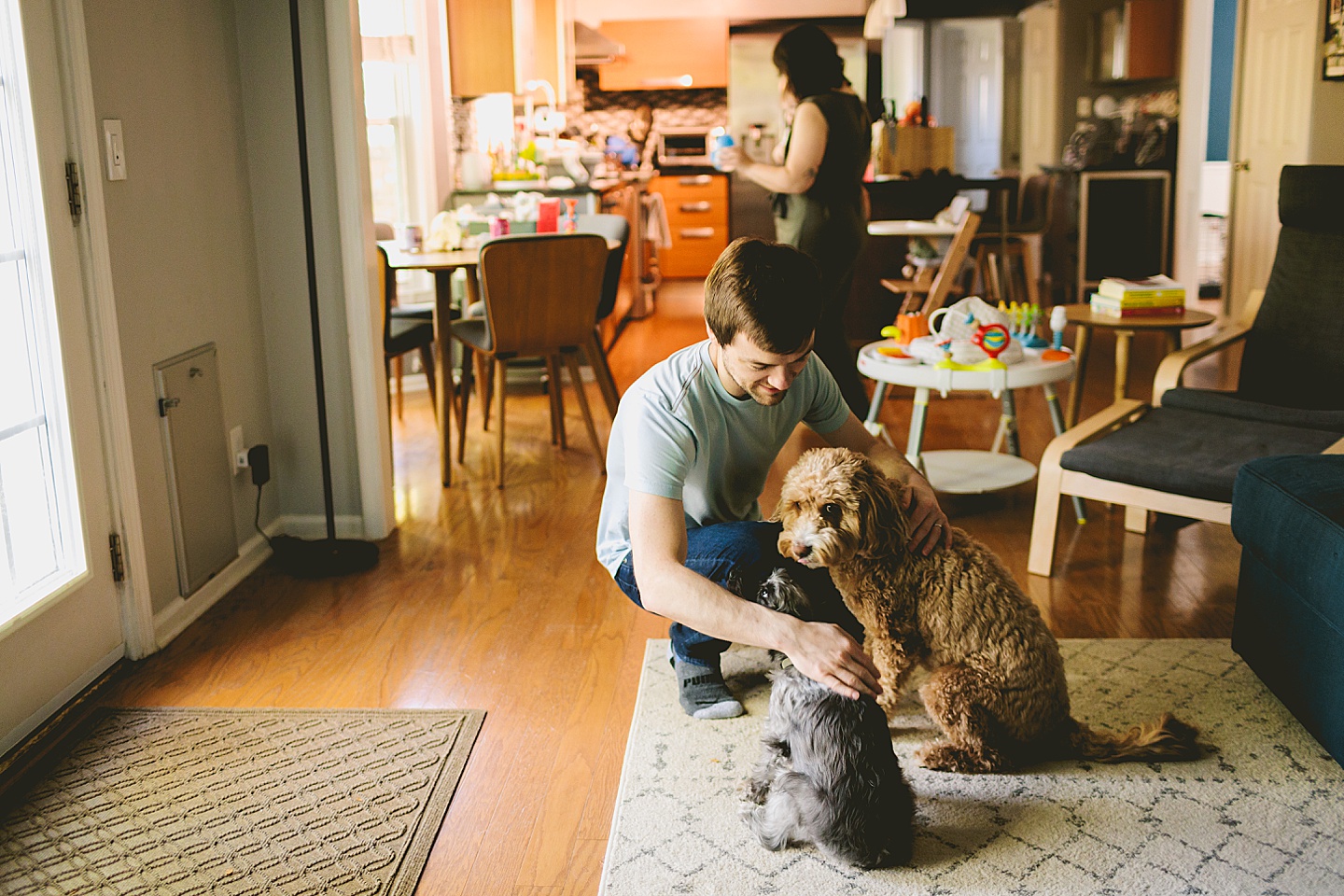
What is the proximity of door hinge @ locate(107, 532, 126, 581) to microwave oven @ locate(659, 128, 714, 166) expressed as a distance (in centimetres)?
745

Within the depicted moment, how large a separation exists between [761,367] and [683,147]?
812 centimetres

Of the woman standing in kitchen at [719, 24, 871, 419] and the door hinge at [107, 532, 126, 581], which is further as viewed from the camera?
the woman standing in kitchen at [719, 24, 871, 419]

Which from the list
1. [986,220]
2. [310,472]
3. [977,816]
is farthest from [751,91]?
[977,816]

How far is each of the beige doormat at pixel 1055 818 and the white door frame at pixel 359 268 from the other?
1.38m

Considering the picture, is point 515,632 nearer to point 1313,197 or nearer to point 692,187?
point 1313,197

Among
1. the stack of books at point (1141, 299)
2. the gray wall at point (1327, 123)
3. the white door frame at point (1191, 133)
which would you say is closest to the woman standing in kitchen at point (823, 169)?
the stack of books at point (1141, 299)

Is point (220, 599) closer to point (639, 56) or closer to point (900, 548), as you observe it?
point (900, 548)

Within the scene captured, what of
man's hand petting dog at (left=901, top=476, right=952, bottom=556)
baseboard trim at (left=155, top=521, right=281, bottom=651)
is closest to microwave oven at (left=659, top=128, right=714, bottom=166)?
baseboard trim at (left=155, top=521, right=281, bottom=651)

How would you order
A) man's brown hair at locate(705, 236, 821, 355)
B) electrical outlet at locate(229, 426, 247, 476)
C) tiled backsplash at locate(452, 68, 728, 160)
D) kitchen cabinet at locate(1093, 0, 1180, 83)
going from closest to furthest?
man's brown hair at locate(705, 236, 821, 355), electrical outlet at locate(229, 426, 247, 476), kitchen cabinet at locate(1093, 0, 1180, 83), tiled backsplash at locate(452, 68, 728, 160)

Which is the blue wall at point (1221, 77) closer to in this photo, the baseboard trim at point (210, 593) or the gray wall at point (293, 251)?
the gray wall at point (293, 251)

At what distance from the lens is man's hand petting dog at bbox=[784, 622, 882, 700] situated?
5.06 feet

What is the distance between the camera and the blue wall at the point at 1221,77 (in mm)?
8406

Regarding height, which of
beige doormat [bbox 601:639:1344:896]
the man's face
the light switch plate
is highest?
the light switch plate

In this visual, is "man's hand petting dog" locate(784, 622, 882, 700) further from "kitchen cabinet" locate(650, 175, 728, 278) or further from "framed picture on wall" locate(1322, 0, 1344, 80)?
"kitchen cabinet" locate(650, 175, 728, 278)
